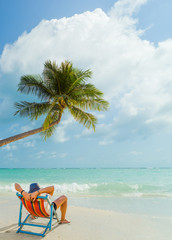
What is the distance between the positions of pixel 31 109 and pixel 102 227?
5.41 metres

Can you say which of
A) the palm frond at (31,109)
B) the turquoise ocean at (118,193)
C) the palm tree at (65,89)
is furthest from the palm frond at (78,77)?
the turquoise ocean at (118,193)

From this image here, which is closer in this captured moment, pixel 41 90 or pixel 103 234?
pixel 103 234

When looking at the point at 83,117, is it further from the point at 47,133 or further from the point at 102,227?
the point at 102,227

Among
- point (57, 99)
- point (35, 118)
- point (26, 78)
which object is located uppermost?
point (26, 78)

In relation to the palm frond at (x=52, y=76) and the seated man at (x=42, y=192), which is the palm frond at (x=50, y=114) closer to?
the palm frond at (x=52, y=76)

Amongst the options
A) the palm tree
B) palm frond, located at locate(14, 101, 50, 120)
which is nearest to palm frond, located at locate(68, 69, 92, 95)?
the palm tree

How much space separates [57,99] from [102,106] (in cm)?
248

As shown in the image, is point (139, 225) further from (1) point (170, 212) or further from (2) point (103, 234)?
(1) point (170, 212)

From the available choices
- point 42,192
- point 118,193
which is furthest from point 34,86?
point 118,193

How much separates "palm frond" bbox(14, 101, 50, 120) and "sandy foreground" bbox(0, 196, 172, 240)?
384cm

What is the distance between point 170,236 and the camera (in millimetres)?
3912

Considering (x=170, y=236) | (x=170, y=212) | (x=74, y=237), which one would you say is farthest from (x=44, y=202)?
(x=170, y=212)

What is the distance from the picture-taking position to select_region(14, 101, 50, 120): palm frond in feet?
26.2

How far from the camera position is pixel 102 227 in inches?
173
